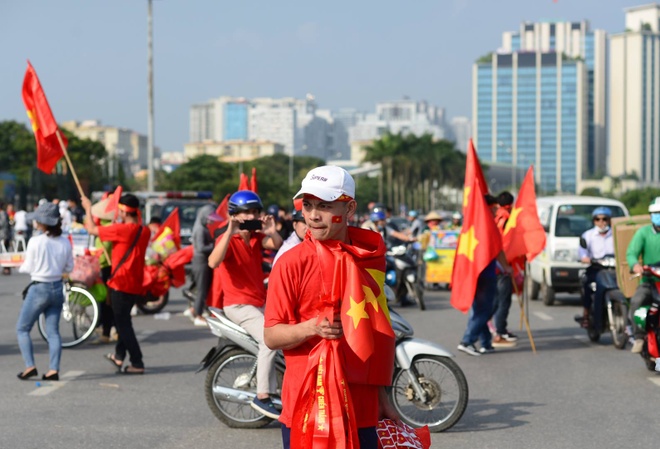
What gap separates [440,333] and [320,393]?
10766 mm

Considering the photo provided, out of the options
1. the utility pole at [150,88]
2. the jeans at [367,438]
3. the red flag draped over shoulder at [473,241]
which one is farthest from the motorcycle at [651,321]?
the utility pole at [150,88]

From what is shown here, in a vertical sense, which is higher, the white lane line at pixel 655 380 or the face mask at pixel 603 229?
the face mask at pixel 603 229

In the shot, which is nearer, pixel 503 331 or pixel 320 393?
pixel 320 393

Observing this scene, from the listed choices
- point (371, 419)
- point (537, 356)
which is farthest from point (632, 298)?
point (371, 419)

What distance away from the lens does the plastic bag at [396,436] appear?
4430 millimetres

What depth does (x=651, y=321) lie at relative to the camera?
10.6 metres

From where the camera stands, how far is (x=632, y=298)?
37.0 feet

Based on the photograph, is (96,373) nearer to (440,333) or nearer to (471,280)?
(471,280)

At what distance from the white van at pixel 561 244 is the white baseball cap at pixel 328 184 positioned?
48.2 feet

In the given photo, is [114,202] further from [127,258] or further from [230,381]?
[230,381]

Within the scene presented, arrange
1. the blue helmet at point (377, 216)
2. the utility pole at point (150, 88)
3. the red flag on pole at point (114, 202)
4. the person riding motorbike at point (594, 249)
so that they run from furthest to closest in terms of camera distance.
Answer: the utility pole at point (150, 88) < the blue helmet at point (377, 216) < the person riding motorbike at point (594, 249) < the red flag on pole at point (114, 202)

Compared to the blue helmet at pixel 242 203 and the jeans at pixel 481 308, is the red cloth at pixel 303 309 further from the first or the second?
the jeans at pixel 481 308

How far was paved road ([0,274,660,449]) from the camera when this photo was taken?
792cm

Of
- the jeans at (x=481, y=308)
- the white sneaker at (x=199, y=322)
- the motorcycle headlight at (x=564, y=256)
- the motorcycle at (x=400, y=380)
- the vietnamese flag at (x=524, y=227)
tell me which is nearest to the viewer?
the motorcycle at (x=400, y=380)
